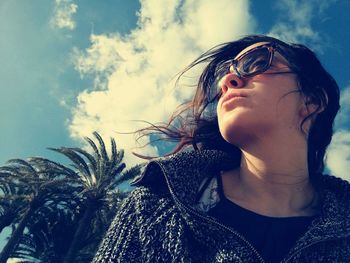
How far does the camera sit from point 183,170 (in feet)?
8.36

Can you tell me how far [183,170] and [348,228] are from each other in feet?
3.50

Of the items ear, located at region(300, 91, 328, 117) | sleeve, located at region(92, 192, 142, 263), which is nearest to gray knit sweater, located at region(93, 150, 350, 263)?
sleeve, located at region(92, 192, 142, 263)

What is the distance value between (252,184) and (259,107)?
554 mm

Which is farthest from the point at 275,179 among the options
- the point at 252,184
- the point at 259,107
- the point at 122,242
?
the point at 122,242

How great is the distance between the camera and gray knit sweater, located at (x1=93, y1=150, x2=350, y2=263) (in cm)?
212

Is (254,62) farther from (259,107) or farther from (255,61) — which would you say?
(259,107)

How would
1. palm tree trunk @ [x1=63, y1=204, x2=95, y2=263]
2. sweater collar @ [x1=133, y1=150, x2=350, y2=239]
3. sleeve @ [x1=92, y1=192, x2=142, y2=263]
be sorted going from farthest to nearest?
palm tree trunk @ [x1=63, y1=204, x2=95, y2=263] < sweater collar @ [x1=133, y1=150, x2=350, y2=239] < sleeve @ [x1=92, y1=192, x2=142, y2=263]

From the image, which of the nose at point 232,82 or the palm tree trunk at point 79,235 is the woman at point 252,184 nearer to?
the nose at point 232,82

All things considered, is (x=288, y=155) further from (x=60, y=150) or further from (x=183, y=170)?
(x=60, y=150)

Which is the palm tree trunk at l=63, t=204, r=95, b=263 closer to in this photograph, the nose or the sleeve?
the nose

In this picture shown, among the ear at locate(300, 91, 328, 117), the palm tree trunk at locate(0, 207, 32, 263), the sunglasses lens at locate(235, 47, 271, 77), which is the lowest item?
the ear at locate(300, 91, 328, 117)

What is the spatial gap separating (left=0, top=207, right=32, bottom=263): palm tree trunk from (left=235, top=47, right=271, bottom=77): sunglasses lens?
59.2ft

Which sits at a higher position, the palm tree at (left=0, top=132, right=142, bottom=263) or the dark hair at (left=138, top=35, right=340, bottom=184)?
the palm tree at (left=0, top=132, right=142, bottom=263)

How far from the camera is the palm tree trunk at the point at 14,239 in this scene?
19.0 metres
